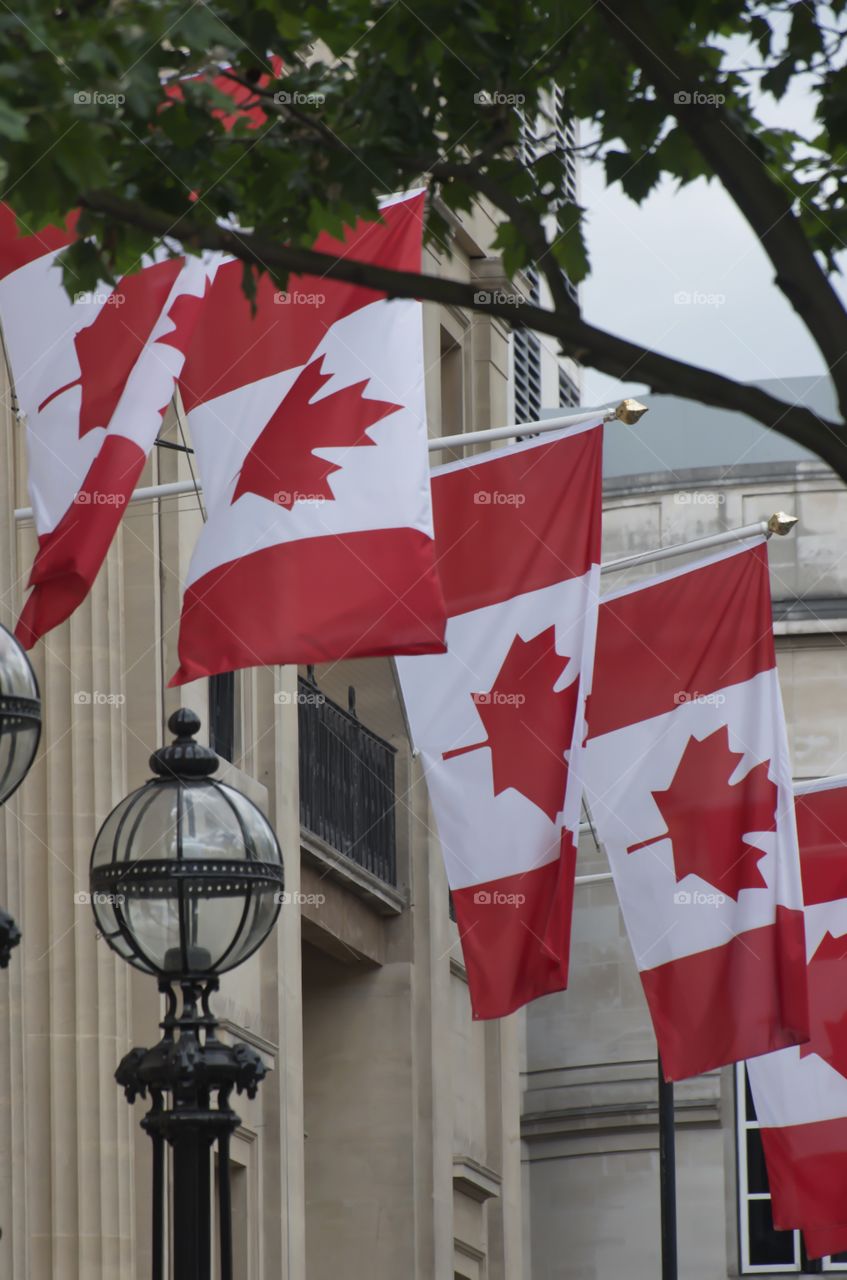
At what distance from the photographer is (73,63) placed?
7.23m

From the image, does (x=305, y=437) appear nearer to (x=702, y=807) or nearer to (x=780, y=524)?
(x=702, y=807)

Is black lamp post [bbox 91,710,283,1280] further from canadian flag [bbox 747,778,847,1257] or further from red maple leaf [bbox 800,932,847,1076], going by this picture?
red maple leaf [bbox 800,932,847,1076]

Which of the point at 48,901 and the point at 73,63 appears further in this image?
the point at 48,901

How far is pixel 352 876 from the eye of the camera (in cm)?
2466

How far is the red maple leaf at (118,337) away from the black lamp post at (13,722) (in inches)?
172

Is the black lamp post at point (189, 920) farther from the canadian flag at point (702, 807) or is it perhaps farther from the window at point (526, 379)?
the window at point (526, 379)

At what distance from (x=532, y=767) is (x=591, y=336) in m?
9.81

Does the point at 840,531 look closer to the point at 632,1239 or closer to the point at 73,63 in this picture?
the point at 632,1239

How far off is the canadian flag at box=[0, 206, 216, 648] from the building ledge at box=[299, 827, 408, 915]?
10.3 m

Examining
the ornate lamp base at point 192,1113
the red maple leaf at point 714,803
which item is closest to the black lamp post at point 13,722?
the ornate lamp base at point 192,1113

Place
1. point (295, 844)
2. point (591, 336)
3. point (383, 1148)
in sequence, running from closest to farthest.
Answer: point (591, 336) → point (295, 844) → point (383, 1148)

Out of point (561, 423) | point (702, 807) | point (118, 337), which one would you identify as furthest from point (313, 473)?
point (702, 807)

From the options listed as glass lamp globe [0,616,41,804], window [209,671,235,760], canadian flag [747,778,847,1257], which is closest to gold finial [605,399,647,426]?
window [209,671,235,760]

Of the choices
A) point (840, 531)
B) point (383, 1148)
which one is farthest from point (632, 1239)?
point (383, 1148)
